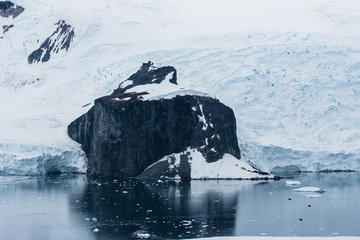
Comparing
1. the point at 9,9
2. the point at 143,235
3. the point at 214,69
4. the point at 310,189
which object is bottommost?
the point at 143,235

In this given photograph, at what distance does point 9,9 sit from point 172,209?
232ft

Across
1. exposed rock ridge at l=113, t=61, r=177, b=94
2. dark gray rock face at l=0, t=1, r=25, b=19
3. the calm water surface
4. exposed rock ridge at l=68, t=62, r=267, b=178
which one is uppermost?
dark gray rock face at l=0, t=1, r=25, b=19

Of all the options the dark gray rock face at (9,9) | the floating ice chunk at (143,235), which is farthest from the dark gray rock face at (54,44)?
the floating ice chunk at (143,235)

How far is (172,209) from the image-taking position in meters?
33.4

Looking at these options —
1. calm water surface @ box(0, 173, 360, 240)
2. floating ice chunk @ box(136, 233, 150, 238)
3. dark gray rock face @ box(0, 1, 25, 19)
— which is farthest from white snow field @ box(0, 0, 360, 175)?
floating ice chunk @ box(136, 233, 150, 238)

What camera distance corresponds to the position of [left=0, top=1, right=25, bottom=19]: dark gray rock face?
93.7 meters

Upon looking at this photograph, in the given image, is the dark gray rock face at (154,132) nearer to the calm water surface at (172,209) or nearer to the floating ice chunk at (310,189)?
the calm water surface at (172,209)

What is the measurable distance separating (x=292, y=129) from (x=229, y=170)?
10006mm

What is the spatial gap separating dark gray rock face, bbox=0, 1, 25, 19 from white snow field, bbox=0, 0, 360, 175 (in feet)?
3.46

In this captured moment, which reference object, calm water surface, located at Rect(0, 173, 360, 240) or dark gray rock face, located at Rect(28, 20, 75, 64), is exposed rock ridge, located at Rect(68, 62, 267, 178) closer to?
calm water surface, located at Rect(0, 173, 360, 240)

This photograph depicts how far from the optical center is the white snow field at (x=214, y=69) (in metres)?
53.8

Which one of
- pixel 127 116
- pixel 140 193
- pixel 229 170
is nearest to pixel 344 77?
pixel 229 170

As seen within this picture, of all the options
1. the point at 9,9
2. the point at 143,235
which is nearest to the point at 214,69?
the point at 143,235

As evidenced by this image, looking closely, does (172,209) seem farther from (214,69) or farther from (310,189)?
(214,69)
